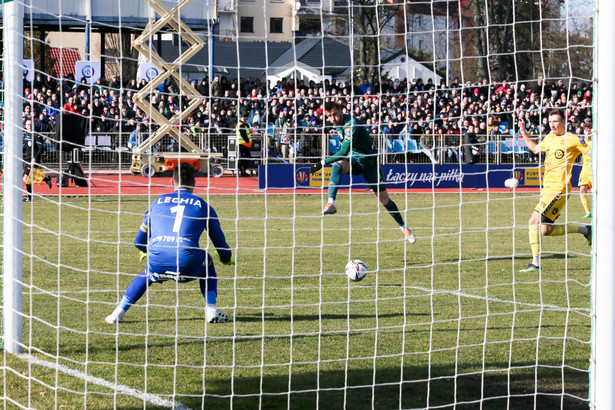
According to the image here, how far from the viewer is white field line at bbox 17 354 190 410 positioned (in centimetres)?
480

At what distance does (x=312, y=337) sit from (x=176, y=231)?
148 centimetres

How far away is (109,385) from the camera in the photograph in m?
5.13

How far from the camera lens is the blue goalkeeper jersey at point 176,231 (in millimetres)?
6445

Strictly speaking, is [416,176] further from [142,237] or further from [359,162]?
[142,237]

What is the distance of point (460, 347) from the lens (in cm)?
604

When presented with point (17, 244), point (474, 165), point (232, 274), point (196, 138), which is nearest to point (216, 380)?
point (17, 244)

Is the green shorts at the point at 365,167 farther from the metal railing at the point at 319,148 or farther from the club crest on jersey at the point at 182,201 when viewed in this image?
the metal railing at the point at 319,148

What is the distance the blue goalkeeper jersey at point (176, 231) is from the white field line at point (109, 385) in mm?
1285

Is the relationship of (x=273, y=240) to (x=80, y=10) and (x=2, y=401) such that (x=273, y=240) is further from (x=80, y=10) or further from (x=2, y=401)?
(x=80, y=10)

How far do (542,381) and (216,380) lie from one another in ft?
7.59

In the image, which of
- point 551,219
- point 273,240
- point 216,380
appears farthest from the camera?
point 273,240

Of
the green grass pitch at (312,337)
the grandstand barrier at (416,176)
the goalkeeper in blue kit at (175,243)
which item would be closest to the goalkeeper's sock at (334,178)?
the green grass pitch at (312,337)

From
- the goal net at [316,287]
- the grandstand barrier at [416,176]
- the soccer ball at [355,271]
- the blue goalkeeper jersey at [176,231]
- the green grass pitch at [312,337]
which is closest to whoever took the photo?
the green grass pitch at [312,337]

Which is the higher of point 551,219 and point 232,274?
point 551,219
